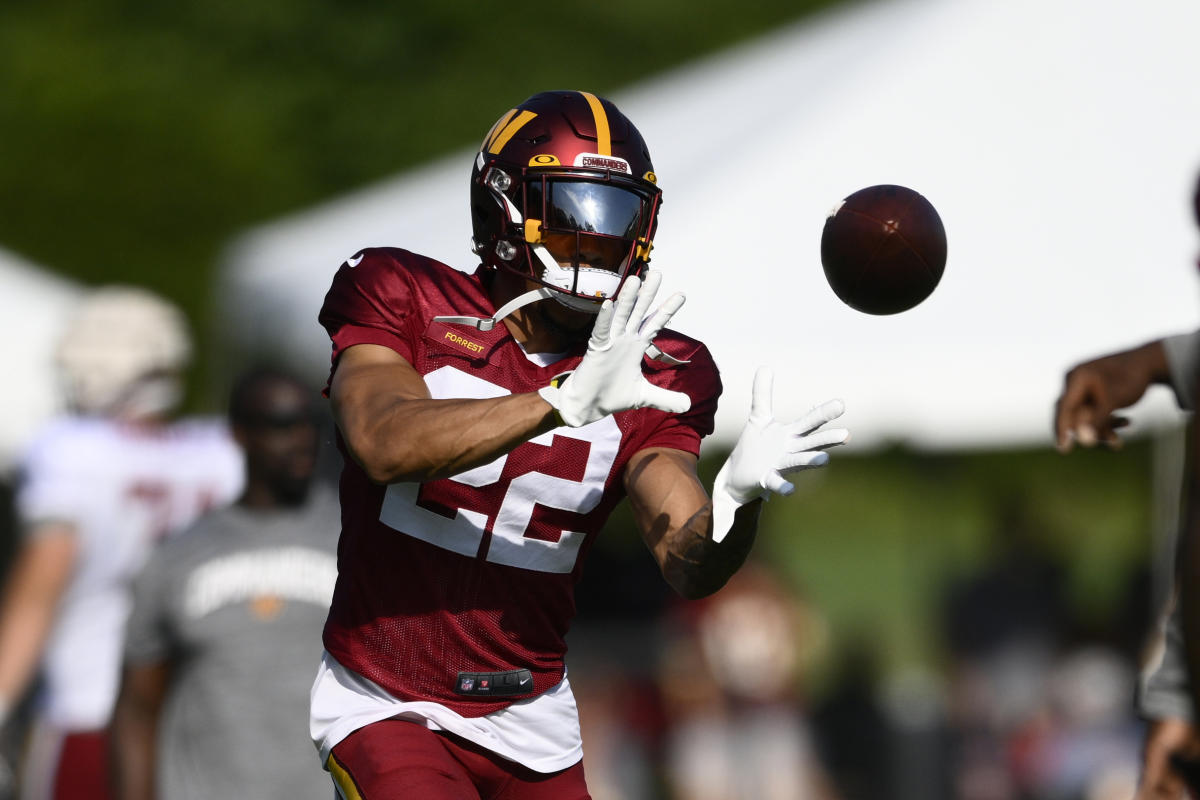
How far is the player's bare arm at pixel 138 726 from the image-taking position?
515 centimetres

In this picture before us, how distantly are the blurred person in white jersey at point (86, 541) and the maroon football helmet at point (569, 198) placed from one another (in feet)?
8.35

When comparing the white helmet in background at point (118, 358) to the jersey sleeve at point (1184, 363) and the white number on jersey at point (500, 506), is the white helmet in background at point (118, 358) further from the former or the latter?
the jersey sleeve at point (1184, 363)

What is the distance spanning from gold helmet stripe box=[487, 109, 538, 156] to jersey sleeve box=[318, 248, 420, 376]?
0.33 metres

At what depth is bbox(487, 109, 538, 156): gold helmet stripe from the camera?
3.68 m

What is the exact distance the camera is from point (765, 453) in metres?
3.20

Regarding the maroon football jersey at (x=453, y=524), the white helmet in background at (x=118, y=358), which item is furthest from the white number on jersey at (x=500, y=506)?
the white helmet in background at (x=118, y=358)

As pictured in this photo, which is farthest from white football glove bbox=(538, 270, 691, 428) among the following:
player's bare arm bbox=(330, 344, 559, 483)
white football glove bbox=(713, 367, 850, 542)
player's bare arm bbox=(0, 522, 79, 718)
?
player's bare arm bbox=(0, 522, 79, 718)

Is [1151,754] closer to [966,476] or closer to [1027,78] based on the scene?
[1027,78]

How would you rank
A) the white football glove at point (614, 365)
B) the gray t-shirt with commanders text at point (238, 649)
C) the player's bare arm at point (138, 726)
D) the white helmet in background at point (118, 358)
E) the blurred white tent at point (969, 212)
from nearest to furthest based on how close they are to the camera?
the white football glove at point (614, 365), the gray t-shirt with commanders text at point (238, 649), the player's bare arm at point (138, 726), the white helmet in background at point (118, 358), the blurred white tent at point (969, 212)

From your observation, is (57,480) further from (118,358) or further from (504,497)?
(504,497)

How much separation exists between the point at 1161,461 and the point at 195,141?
613 inches

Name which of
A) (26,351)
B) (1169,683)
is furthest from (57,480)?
(26,351)

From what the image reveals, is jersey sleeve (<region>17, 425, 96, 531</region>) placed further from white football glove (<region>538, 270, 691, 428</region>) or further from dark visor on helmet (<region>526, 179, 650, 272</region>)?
white football glove (<region>538, 270, 691, 428</region>)

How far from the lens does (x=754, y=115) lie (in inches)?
375
